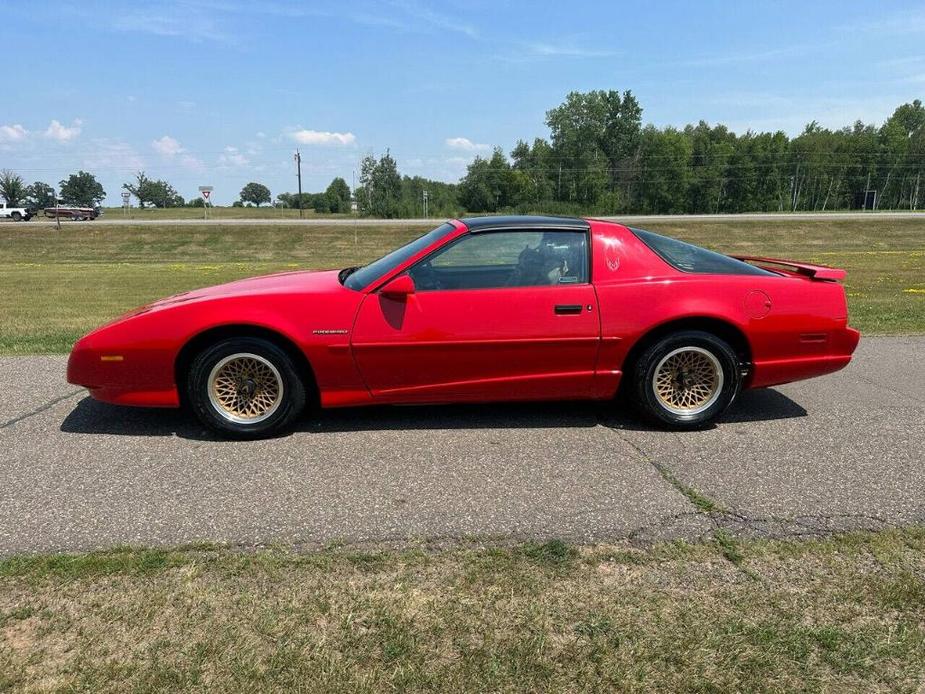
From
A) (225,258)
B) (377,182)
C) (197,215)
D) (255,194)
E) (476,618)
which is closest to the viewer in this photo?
(476,618)

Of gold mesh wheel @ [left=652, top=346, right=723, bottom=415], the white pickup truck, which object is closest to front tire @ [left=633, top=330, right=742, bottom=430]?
gold mesh wheel @ [left=652, top=346, right=723, bottom=415]

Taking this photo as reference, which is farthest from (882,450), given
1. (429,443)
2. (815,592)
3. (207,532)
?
(207,532)

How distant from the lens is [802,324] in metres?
4.19

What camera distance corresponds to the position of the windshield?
4109 millimetres

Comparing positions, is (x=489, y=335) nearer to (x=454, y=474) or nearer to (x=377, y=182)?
(x=454, y=474)

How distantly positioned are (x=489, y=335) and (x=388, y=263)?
2.96ft

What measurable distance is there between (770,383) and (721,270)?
83 cm

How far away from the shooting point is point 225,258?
958 inches

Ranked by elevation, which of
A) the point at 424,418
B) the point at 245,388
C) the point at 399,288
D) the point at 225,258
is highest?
the point at 225,258

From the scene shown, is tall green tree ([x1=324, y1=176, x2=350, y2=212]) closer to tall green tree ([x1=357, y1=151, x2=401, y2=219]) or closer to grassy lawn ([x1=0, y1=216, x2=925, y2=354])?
tall green tree ([x1=357, y1=151, x2=401, y2=219])

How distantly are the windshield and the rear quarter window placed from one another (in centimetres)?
138

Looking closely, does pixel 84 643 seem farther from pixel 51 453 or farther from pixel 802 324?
pixel 802 324

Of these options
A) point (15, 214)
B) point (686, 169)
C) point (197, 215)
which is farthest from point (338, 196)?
point (686, 169)

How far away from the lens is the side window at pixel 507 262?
405cm
